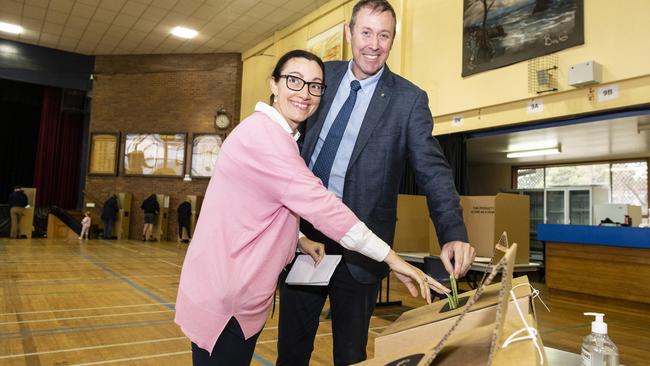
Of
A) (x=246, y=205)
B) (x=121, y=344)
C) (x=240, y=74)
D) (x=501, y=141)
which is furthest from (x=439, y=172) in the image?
(x=240, y=74)

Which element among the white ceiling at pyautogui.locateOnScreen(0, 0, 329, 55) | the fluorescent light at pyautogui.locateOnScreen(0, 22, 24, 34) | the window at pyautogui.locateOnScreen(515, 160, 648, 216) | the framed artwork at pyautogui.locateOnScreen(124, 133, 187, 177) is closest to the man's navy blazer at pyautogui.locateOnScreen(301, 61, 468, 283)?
the window at pyautogui.locateOnScreen(515, 160, 648, 216)

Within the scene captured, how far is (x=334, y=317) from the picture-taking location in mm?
1305

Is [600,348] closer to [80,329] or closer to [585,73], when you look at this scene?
[80,329]

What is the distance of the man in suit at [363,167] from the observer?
1.28 meters

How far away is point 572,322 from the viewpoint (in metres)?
4.03

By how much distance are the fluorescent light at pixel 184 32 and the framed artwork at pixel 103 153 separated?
3635 millimetres

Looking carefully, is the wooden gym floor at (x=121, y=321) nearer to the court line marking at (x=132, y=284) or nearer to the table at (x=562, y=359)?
the court line marking at (x=132, y=284)

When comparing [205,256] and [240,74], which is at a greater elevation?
[240,74]

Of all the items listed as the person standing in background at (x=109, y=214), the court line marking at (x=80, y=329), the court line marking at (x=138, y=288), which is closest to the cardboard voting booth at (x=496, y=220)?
the court line marking at (x=138, y=288)

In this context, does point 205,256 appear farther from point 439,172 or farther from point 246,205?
point 439,172

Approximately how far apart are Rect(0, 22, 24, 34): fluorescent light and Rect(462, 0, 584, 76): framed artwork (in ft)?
38.7

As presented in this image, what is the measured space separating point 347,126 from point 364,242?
0.50 metres

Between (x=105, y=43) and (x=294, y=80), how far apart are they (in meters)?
14.0

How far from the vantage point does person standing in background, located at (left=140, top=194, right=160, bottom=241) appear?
12.4 m
